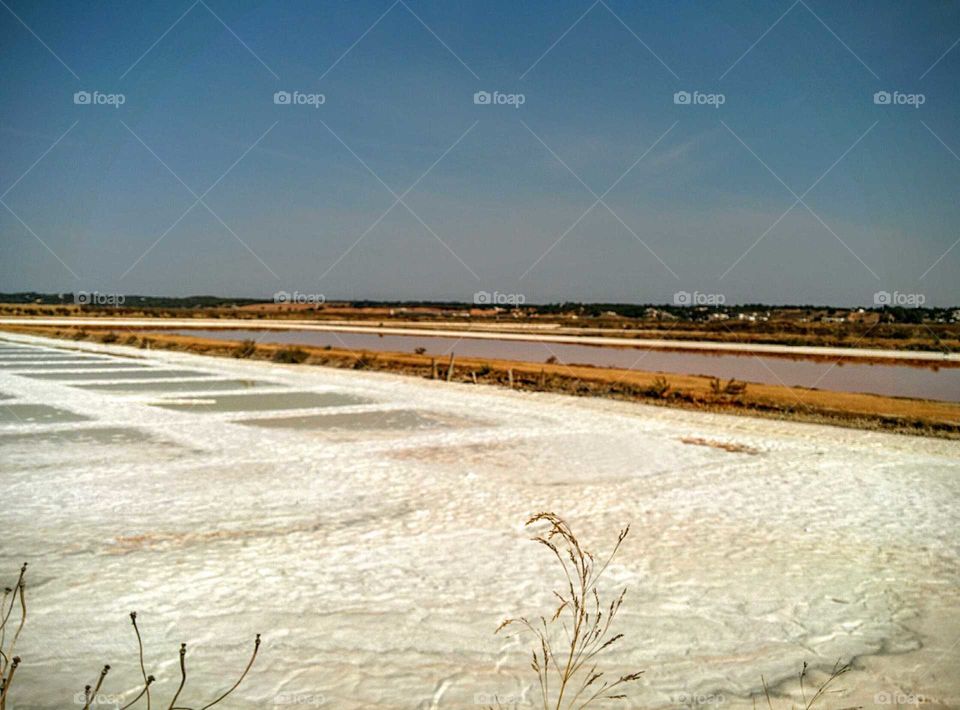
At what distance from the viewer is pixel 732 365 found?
28766mm

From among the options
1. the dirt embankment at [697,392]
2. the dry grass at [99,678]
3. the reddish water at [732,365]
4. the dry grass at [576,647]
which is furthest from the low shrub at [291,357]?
the dry grass at [99,678]

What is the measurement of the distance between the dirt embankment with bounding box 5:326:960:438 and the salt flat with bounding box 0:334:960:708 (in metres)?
2.85

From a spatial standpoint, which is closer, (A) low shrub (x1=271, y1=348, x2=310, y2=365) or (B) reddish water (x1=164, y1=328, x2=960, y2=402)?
(B) reddish water (x1=164, y1=328, x2=960, y2=402)

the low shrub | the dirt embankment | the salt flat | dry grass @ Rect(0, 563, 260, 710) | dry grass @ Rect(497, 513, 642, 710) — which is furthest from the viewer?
the low shrub

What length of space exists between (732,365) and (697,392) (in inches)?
442

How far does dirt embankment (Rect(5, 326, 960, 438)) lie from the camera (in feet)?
48.3

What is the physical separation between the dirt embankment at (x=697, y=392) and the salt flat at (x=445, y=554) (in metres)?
2.85

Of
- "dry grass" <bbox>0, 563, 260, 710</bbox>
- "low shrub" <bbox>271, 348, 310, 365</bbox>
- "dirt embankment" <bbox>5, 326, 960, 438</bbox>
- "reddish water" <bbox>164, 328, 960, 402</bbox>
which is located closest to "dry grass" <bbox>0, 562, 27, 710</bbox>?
"dry grass" <bbox>0, 563, 260, 710</bbox>

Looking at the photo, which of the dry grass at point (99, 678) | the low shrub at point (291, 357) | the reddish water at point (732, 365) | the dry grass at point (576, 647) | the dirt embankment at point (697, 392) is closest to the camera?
the dry grass at point (99, 678)

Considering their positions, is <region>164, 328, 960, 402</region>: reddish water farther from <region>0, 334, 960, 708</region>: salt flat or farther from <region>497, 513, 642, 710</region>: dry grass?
<region>497, 513, 642, 710</region>: dry grass

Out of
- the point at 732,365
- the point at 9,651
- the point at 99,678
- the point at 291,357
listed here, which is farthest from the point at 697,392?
the point at 9,651

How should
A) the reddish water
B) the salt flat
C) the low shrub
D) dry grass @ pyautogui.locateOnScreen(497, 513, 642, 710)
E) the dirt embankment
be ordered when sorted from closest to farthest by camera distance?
dry grass @ pyautogui.locateOnScreen(497, 513, 642, 710) → the salt flat → the dirt embankment → the reddish water → the low shrub

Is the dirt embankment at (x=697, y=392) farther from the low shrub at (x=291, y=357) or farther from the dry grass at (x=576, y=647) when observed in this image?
the dry grass at (x=576, y=647)

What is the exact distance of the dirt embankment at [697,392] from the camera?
14734mm
